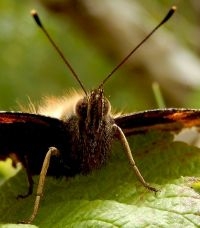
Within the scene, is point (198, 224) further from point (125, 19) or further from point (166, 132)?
point (125, 19)

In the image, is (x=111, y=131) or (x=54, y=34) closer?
(x=111, y=131)

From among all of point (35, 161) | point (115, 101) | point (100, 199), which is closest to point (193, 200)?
point (100, 199)

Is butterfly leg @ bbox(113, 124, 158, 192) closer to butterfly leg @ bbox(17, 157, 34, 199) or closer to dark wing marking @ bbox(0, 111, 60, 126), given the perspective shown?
dark wing marking @ bbox(0, 111, 60, 126)

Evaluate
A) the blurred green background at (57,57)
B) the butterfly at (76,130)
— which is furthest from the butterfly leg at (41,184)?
the blurred green background at (57,57)

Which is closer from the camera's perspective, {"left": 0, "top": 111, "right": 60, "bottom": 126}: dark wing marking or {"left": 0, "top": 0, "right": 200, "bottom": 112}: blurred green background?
{"left": 0, "top": 111, "right": 60, "bottom": 126}: dark wing marking

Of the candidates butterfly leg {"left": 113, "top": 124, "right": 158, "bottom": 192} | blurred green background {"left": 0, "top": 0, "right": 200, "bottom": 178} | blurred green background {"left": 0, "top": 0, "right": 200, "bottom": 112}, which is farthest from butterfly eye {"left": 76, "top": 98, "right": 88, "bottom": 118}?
blurred green background {"left": 0, "top": 0, "right": 200, "bottom": 112}

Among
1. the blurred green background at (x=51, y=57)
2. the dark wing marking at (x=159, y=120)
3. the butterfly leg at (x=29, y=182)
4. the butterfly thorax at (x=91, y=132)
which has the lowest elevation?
the blurred green background at (x=51, y=57)

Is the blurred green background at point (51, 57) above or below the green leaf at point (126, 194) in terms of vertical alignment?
below

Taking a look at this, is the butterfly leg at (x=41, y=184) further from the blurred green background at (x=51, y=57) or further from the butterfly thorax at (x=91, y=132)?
the blurred green background at (x=51, y=57)
